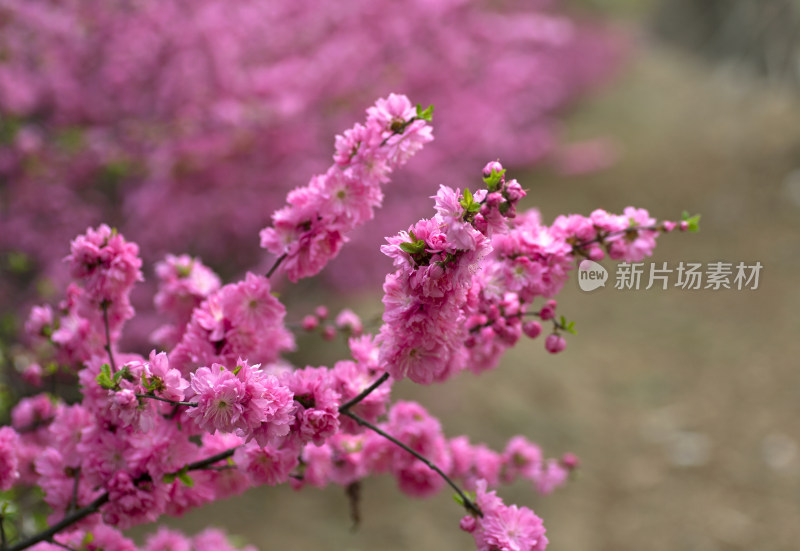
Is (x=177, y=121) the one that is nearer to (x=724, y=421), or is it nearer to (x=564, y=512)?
(x=564, y=512)

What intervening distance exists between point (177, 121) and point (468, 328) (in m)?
2.17

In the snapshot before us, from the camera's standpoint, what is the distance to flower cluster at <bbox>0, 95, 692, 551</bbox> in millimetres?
938

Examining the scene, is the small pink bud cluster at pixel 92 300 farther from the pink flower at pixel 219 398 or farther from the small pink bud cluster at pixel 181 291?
the pink flower at pixel 219 398

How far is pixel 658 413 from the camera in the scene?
148 inches

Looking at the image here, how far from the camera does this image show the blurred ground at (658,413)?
2986mm

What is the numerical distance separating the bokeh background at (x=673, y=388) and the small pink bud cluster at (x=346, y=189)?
44.7 inches

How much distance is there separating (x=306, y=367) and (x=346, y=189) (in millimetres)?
293

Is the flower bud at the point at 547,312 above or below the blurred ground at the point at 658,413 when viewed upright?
Answer: below

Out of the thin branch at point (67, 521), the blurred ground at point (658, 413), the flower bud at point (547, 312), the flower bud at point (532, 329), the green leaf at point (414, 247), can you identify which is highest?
the blurred ground at point (658, 413)

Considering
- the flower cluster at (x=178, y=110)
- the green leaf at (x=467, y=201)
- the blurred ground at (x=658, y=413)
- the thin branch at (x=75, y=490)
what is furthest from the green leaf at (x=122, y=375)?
the flower cluster at (x=178, y=110)

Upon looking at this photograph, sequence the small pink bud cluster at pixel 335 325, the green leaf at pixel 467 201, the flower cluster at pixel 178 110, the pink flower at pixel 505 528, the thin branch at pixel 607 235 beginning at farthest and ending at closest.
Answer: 1. the flower cluster at pixel 178 110
2. the small pink bud cluster at pixel 335 325
3. the thin branch at pixel 607 235
4. the pink flower at pixel 505 528
5. the green leaf at pixel 467 201

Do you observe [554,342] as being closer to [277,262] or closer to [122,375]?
[277,262]

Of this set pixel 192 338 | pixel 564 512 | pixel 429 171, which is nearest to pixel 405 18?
pixel 429 171

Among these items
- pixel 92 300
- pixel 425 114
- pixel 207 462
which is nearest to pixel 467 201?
pixel 425 114
